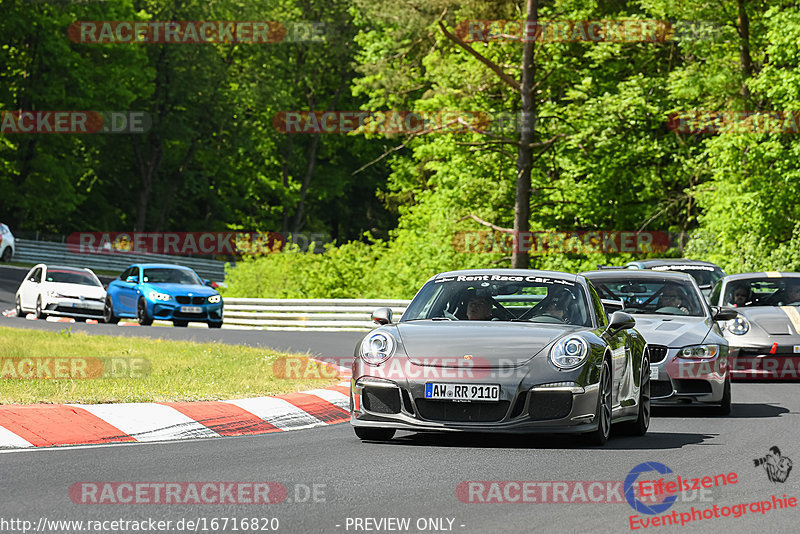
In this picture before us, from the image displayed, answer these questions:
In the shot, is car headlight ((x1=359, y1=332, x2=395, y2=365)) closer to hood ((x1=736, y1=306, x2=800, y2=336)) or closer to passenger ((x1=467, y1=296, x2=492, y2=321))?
passenger ((x1=467, y1=296, x2=492, y2=321))

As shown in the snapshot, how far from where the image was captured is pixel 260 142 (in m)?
81.3

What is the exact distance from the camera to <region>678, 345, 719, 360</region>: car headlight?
1330 cm

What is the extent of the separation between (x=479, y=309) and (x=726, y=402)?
380 centimetres

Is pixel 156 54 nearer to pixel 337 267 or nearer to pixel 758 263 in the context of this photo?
pixel 337 267

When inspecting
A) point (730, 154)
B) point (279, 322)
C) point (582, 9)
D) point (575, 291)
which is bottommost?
point (279, 322)

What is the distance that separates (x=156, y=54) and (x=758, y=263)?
1949 inches

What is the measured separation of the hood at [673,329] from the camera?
13.4 metres

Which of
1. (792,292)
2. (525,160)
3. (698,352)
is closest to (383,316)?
(698,352)

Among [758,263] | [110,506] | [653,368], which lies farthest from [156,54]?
[110,506]

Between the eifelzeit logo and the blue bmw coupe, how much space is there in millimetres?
22323

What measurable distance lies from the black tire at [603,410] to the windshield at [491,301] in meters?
0.60

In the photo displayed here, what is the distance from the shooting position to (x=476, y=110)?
140ft

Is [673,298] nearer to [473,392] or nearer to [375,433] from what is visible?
[375,433]

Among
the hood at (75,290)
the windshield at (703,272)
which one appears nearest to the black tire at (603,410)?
the windshield at (703,272)
